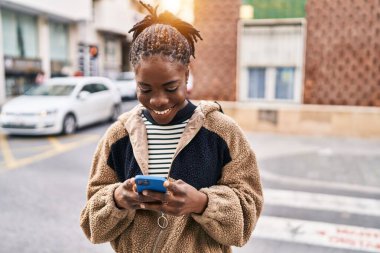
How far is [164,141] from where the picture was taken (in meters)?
1.58

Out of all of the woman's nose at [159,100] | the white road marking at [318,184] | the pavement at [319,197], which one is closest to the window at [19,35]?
the pavement at [319,197]

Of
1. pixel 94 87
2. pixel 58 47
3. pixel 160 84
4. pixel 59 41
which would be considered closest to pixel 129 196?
Result: pixel 160 84

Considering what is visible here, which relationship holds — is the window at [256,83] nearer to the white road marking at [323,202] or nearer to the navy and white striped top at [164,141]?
the white road marking at [323,202]

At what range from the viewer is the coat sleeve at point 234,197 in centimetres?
145

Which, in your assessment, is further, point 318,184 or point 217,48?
point 217,48

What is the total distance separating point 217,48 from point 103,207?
10343 mm

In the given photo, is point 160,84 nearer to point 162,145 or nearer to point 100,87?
point 162,145

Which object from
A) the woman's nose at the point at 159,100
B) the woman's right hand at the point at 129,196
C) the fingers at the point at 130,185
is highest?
the woman's nose at the point at 159,100

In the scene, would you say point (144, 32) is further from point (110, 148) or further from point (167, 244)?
point (167, 244)

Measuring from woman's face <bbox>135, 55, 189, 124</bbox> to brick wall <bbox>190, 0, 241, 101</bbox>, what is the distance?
33.2 feet

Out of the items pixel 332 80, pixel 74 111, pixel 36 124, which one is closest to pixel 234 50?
pixel 332 80

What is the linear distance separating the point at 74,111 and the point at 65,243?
289 inches

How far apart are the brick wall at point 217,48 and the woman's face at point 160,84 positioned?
33.2 ft

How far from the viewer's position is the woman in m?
1.43
